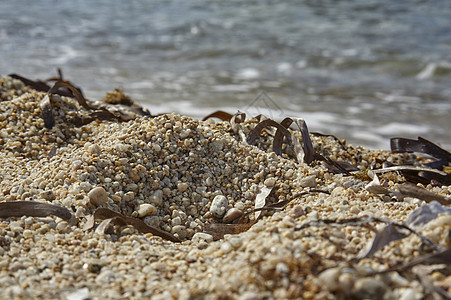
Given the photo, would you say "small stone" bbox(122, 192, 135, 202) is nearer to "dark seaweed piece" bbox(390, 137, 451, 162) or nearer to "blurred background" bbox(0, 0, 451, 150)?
"blurred background" bbox(0, 0, 451, 150)

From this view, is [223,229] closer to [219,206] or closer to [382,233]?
[219,206]

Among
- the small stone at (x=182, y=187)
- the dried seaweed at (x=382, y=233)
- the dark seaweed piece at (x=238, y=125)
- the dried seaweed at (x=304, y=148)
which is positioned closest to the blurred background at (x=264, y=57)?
the dark seaweed piece at (x=238, y=125)

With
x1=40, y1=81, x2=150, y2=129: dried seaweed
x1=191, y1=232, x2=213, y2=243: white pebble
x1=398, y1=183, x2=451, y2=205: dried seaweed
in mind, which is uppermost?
x1=40, y1=81, x2=150, y2=129: dried seaweed

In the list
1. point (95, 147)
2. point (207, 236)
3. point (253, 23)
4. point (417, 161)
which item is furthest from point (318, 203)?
point (253, 23)

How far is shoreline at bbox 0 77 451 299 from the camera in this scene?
1.21 metres

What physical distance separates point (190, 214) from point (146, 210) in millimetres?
196

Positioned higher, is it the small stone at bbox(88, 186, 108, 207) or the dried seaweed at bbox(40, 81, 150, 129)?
the dried seaweed at bbox(40, 81, 150, 129)

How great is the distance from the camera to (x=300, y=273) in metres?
1.17

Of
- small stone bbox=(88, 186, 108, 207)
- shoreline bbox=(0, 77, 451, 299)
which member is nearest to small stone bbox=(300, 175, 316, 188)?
shoreline bbox=(0, 77, 451, 299)

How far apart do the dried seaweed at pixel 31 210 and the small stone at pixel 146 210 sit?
269 millimetres

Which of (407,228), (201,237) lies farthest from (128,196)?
(407,228)

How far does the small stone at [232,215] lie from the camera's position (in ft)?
6.26

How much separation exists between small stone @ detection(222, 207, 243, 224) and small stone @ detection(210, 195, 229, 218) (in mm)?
30

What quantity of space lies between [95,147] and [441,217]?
54.3 inches
